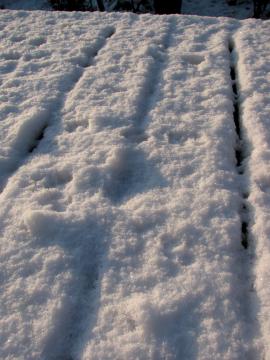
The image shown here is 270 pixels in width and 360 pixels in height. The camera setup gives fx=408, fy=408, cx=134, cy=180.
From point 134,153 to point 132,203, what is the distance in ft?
1.10

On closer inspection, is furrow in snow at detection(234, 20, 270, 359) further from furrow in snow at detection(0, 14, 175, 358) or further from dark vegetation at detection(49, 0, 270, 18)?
dark vegetation at detection(49, 0, 270, 18)

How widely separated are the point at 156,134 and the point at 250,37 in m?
1.38

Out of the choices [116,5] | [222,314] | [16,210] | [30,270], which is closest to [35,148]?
[16,210]

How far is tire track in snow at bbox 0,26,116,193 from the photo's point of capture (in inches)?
71.4

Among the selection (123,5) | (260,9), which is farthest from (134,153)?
(123,5)

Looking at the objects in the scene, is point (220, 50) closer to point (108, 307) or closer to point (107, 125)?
point (107, 125)

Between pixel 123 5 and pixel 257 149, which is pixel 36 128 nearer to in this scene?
pixel 257 149

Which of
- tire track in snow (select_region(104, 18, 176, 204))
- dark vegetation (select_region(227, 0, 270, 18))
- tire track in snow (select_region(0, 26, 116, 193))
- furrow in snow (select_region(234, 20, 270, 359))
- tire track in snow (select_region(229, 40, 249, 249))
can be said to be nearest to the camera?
furrow in snow (select_region(234, 20, 270, 359))

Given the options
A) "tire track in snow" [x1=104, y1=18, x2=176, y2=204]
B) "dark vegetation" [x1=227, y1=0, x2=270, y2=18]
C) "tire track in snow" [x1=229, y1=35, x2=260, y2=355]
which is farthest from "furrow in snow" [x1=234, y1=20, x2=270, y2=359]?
"dark vegetation" [x1=227, y1=0, x2=270, y2=18]

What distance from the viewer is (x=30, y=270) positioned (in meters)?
1.34

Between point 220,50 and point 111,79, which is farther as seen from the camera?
point 220,50

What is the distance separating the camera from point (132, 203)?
1.59 metres

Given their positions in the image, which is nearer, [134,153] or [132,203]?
[132,203]

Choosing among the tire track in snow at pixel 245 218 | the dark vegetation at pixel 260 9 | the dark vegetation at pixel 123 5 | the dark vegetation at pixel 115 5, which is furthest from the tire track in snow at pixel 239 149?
the dark vegetation at pixel 115 5
